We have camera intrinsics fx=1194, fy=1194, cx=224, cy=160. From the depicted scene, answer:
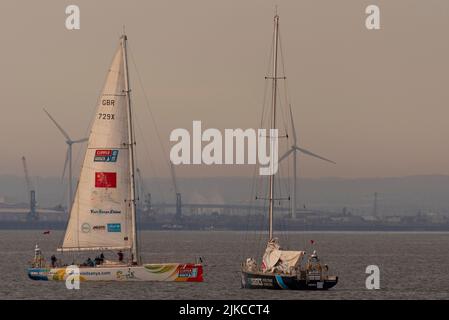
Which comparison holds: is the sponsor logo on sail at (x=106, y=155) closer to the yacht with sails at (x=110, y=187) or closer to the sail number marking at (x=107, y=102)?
the yacht with sails at (x=110, y=187)

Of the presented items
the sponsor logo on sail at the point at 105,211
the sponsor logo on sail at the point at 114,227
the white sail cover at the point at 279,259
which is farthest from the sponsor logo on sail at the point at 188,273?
the white sail cover at the point at 279,259

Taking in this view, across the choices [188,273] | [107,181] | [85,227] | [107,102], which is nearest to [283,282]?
Answer: [188,273]

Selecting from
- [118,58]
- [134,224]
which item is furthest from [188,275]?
[118,58]

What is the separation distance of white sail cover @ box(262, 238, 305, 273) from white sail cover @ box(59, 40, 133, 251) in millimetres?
13146

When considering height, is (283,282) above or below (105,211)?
below

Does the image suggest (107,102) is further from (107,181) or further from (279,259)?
(279,259)

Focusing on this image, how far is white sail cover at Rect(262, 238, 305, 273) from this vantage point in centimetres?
8919

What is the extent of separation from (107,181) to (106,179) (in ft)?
0.63

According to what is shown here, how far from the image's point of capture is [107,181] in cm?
9825

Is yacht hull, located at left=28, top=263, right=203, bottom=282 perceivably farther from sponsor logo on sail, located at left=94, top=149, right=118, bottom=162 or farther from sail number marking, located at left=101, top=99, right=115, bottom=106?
sail number marking, located at left=101, top=99, right=115, bottom=106

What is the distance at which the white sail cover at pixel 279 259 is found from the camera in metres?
89.2

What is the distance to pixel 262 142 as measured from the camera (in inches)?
3733

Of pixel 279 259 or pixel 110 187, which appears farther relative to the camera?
pixel 110 187
